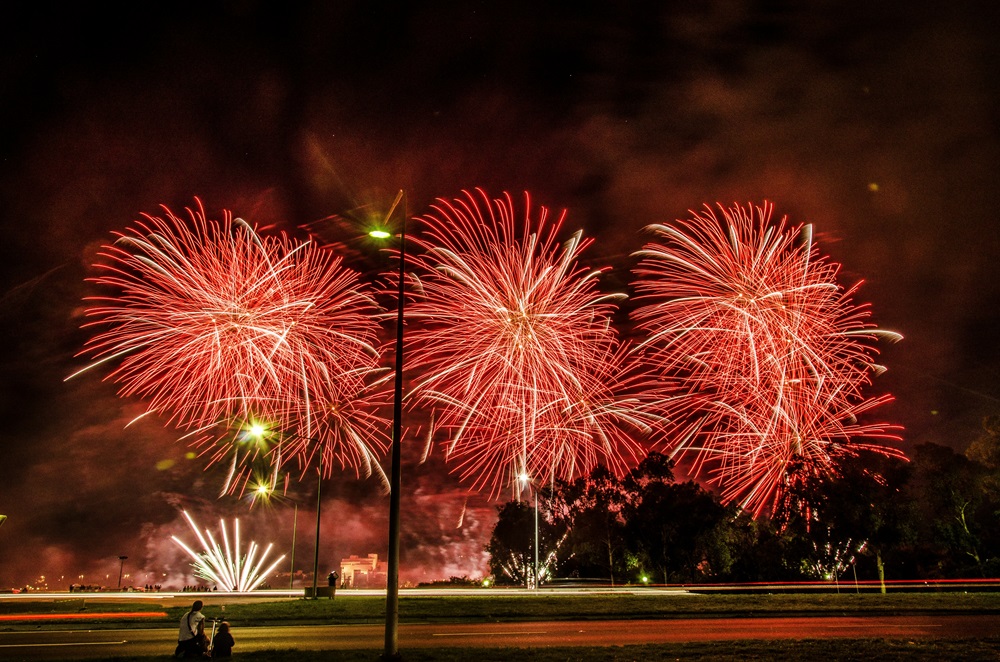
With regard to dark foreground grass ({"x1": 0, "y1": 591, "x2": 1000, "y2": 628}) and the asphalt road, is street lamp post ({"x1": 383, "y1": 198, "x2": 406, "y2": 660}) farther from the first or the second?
dark foreground grass ({"x1": 0, "y1": 591, "x2": 1000, "y2": 628})

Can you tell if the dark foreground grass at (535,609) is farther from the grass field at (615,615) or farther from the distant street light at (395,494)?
the distant street light at (395,494)

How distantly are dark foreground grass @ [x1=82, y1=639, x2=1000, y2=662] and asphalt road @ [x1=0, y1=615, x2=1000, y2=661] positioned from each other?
177 cm

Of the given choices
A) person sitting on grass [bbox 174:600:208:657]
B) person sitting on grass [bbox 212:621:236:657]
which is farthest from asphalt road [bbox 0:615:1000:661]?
person sitting on grass [bbox 212:621:236:657]

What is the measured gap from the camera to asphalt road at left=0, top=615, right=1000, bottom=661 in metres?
17.8

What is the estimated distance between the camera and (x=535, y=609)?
26.8 m

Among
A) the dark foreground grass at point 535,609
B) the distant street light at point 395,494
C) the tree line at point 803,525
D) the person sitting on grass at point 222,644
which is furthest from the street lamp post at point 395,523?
the tree line at point 803,525

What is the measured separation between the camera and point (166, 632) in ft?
72.0

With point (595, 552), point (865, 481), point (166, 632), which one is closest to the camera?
point (166, 632)

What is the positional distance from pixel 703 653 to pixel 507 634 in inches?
267

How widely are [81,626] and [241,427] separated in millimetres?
10774

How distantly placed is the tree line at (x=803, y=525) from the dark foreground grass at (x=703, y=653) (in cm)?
3383

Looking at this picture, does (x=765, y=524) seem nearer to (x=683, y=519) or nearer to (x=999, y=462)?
(x=683, y=519)

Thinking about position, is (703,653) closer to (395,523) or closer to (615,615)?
(395,523)

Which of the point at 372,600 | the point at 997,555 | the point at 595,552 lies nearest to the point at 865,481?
the point at 997,555
